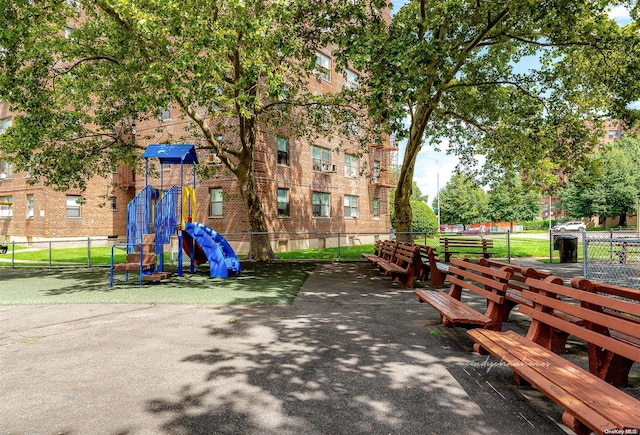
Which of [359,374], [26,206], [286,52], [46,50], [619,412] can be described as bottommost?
[359,374]

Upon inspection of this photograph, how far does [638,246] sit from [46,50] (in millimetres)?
17472

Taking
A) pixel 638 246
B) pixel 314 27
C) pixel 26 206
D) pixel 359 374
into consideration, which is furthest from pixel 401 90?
pixel 26 206

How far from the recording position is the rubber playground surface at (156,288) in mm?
8602

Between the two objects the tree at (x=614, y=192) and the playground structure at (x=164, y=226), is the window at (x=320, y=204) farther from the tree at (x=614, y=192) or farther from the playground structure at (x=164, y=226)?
the tree at (x=614, y=192)

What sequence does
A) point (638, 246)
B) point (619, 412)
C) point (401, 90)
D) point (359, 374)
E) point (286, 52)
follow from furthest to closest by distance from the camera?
point (286, 52), point (401, 90), point (638, 246), point (359, 374), point (619, 412)

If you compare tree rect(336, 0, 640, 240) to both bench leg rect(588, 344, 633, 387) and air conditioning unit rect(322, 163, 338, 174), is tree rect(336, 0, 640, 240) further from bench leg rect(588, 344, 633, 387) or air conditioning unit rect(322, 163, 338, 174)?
air conditioning unit rect(322, 163, 338, 174)

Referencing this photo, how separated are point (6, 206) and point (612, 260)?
38.7 meters

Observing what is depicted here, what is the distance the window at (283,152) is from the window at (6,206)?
74.5 feet

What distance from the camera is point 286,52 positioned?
10.5 m

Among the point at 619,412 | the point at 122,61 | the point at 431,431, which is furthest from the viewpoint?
the point at 122,61

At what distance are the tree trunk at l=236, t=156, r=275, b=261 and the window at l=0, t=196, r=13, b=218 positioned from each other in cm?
2459

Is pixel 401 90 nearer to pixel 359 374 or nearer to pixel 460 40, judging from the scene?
pixel 460 40

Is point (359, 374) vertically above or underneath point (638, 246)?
underneath

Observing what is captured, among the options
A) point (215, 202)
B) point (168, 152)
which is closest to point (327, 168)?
point (215, 202)
